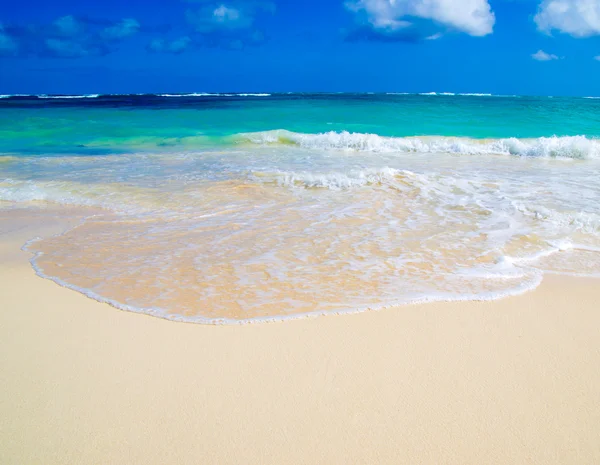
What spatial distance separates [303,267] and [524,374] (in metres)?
2.03

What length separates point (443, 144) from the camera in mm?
16047

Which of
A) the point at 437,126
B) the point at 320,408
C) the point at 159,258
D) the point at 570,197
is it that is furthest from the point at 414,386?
the point at 437,126

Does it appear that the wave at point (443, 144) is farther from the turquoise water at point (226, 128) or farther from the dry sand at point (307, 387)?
the dry sand at point (307, 387)

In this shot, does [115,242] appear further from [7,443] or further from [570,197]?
[570,197]

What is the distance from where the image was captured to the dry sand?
210cm

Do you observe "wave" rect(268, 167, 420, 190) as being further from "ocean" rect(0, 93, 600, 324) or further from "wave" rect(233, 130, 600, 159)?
"wave" rect(233, 130, 600, 159)

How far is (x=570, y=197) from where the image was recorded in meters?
7.13

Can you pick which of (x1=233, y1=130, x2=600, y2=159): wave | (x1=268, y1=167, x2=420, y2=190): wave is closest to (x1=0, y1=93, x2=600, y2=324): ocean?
(x1=268, y1=167, x2=420, y2=190): wave

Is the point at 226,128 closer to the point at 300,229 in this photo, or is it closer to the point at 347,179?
the point at 347,179

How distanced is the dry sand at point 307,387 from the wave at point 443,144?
12058 mm

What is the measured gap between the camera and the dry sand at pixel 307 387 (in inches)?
82.7

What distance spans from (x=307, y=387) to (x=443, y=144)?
14853 mm

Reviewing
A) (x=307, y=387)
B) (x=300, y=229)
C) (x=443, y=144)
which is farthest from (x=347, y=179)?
(x=443, y=144)

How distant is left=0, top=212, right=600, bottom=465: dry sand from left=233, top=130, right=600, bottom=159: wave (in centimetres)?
1206
